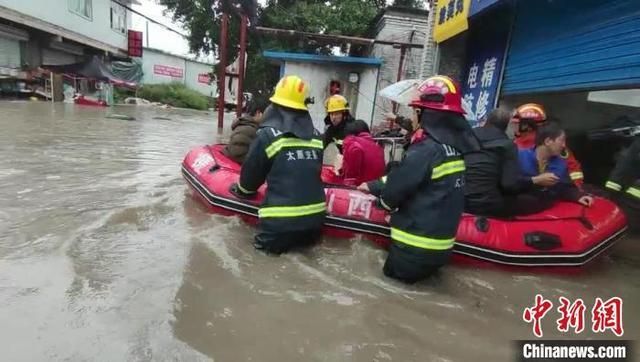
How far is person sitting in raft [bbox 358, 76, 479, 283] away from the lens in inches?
120

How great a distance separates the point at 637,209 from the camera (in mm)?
4770

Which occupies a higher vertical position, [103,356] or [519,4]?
[519,4]

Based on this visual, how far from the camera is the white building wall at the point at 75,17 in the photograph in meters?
16.3

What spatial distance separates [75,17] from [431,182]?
68.1ft

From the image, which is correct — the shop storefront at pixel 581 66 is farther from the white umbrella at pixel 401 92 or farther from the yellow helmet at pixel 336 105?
the yellow helmet at pixel 336 105

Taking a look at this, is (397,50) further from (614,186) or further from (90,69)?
(90,69)

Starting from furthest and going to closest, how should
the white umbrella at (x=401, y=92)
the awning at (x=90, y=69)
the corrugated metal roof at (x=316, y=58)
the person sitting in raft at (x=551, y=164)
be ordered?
the awning at (x=90, y=69)
the corrugated metal roof at (x=316, y=58)
the white umbrella at (x=401, y=92)
the person sitting in raft at (x=551, y=164)

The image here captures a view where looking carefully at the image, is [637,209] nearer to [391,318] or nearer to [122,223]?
[391,318]

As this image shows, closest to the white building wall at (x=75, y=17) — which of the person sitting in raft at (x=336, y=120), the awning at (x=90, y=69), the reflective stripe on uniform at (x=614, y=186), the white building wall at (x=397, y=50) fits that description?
the awning at (x=90, y=69)

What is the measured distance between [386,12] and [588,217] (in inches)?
335

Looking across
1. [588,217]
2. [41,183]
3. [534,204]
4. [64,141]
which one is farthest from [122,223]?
[64,141]

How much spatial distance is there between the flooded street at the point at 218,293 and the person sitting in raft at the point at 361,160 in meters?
0.79

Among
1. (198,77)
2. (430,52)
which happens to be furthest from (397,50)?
(198,77)
